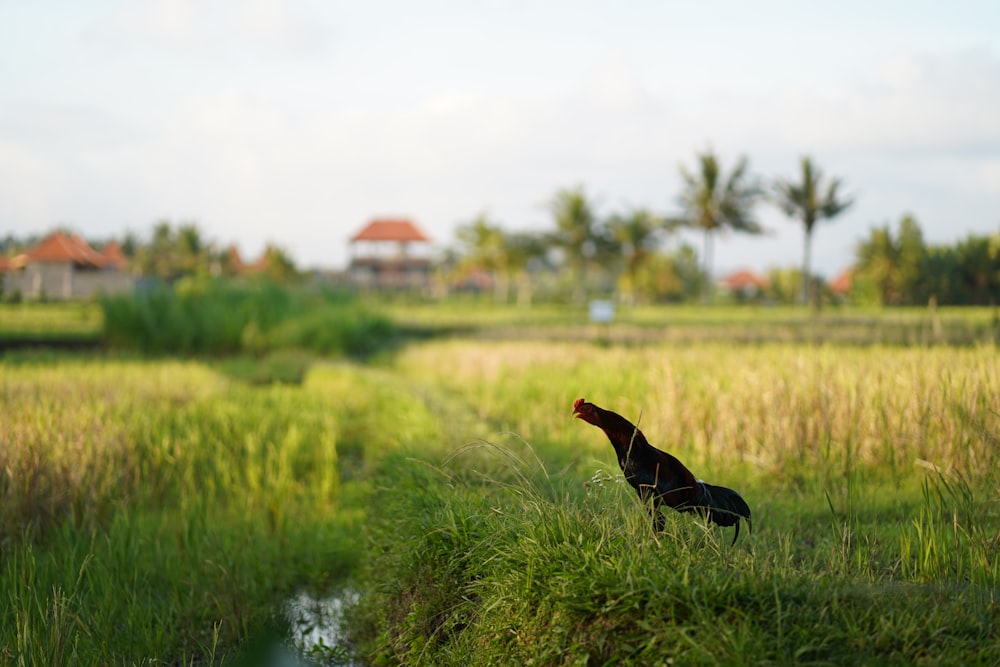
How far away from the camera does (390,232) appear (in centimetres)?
4866

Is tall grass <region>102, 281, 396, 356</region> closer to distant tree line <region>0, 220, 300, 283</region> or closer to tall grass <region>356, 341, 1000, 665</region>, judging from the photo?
tall grass <region>356, 341, 1000, 665</region>

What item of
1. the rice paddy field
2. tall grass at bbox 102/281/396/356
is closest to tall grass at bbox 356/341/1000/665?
the rice paddy field

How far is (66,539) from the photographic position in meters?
5.34

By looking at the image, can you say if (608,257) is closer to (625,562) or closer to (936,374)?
(936,374)

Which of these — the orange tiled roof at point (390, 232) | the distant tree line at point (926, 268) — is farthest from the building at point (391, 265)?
the distant tree line at point (926, 268)

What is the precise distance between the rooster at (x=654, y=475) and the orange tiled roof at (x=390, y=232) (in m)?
44.6

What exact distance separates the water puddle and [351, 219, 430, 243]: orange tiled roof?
42.4 metres

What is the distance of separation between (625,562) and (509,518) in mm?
699

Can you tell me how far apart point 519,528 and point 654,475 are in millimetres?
677

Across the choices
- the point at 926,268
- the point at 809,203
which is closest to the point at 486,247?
the point at 809,203

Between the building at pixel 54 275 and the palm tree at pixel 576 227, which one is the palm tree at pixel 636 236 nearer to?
the palm tree at pixel 576 227

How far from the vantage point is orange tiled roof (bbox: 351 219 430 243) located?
47406mm

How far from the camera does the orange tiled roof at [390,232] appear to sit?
47.4 m

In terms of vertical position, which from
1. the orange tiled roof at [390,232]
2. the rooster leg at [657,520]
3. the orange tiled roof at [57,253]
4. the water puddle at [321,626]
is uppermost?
the orange tiled roof at [390,232]
